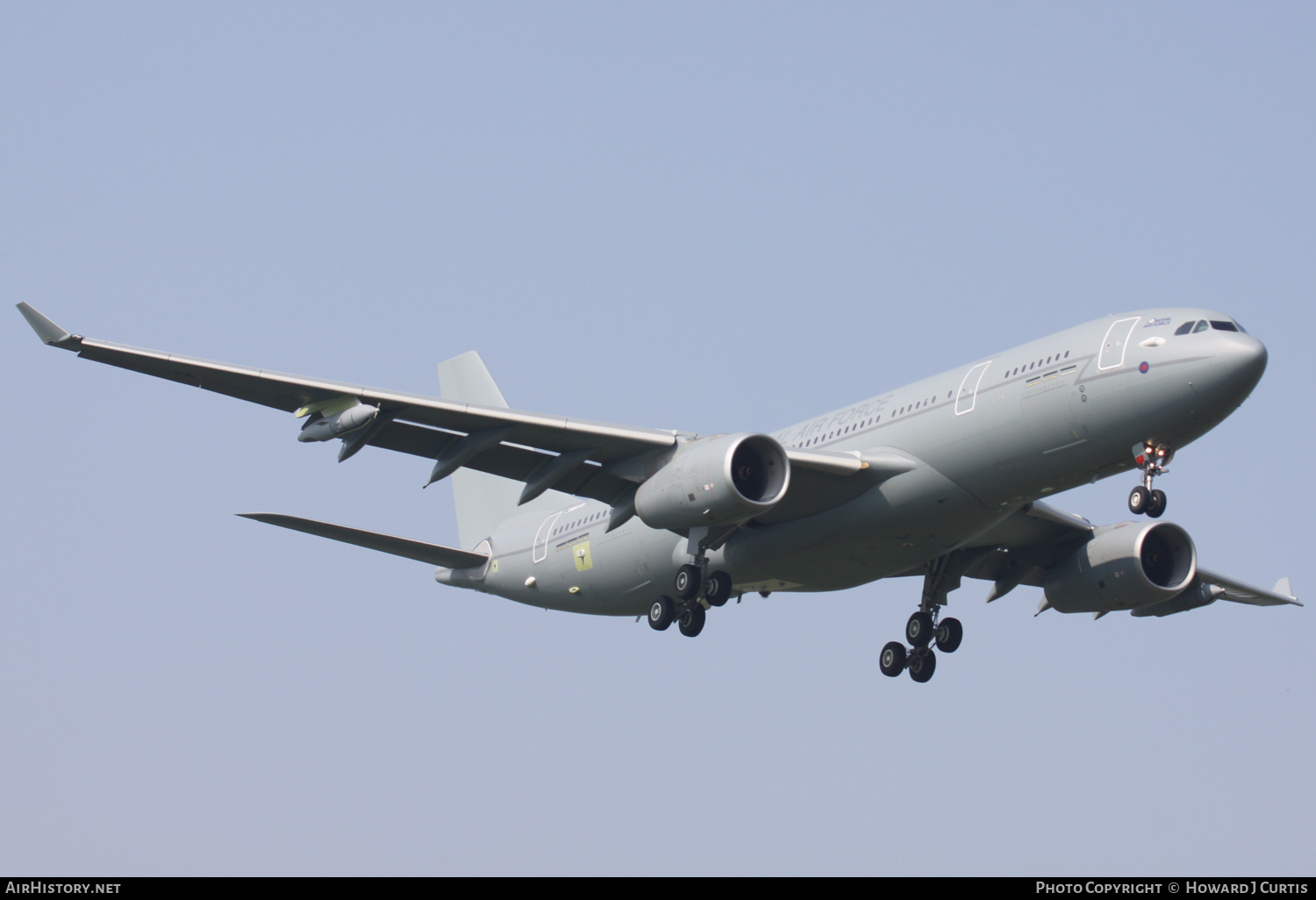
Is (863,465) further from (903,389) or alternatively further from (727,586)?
(727,586)

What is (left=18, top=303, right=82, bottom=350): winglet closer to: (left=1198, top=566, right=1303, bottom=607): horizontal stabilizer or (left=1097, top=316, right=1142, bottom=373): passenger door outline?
(left=1097, top=316, right=1142, bottom=373): passenger door outline

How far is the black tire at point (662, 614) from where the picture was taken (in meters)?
30.9

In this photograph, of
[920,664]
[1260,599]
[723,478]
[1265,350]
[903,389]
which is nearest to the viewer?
[1265,350]

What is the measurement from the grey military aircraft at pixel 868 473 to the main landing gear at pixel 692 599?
0.04 m

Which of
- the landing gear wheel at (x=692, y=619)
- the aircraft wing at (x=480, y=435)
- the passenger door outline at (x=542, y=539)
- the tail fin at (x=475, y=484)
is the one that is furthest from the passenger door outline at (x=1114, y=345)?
the tail fin at (x=475, y=484)

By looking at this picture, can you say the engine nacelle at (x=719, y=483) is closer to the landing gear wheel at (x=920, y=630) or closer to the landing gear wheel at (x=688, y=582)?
the landing gear wheel at (x=688, y=582)

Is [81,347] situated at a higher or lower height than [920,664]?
higher

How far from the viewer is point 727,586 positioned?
30.0m

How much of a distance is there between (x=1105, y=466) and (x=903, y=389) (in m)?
4.31

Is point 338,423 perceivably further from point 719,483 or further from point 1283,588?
point 1283,588

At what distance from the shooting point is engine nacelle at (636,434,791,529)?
26.9 m

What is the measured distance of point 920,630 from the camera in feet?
108

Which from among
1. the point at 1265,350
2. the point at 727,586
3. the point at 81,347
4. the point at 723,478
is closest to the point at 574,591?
the point at 727,586

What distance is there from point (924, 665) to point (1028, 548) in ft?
12.0
